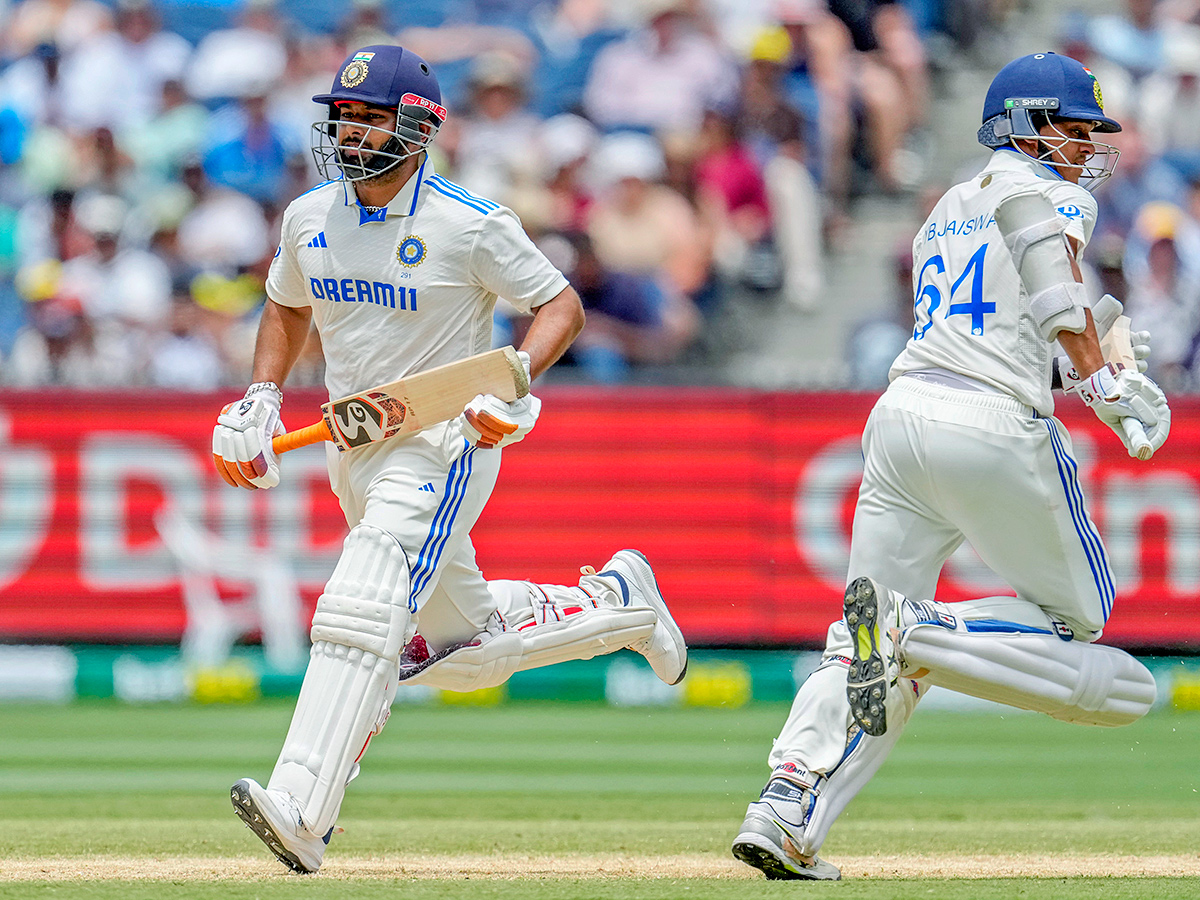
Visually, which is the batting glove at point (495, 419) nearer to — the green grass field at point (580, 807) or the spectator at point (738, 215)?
the green grass field at point (580, 807)

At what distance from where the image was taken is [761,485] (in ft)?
32.5

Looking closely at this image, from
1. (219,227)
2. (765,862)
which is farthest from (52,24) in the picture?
(765,862)

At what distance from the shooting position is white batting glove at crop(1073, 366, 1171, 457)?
4469 millimetres

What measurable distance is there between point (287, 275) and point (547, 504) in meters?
4.79

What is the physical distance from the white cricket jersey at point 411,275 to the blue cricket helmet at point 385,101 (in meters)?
0.11

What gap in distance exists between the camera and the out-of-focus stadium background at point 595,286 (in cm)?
982

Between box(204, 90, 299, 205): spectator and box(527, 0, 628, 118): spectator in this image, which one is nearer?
box(204, 90, 299, 205): spectator

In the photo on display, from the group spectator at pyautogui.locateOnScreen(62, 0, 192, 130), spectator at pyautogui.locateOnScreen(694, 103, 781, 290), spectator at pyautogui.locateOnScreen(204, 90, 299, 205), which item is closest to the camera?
spectator at pyautogui.locateOnScreen(694, 103, 781, 290)

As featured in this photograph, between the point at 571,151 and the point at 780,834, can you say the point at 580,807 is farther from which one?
the point at 571,151

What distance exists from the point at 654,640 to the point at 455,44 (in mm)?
8842

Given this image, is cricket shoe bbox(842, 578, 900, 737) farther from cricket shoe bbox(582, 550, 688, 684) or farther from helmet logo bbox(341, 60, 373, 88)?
helmet logo bbox(341, 60, 373, 88)

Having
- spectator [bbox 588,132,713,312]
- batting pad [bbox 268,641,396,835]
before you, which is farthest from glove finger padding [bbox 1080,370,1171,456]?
spectator [bbox 588,132,713,312]

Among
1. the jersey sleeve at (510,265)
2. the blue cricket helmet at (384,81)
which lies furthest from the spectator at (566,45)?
the jersey sleeve at (510,265)

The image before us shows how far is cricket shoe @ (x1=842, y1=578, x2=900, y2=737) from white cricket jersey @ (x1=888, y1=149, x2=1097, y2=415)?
67cm
